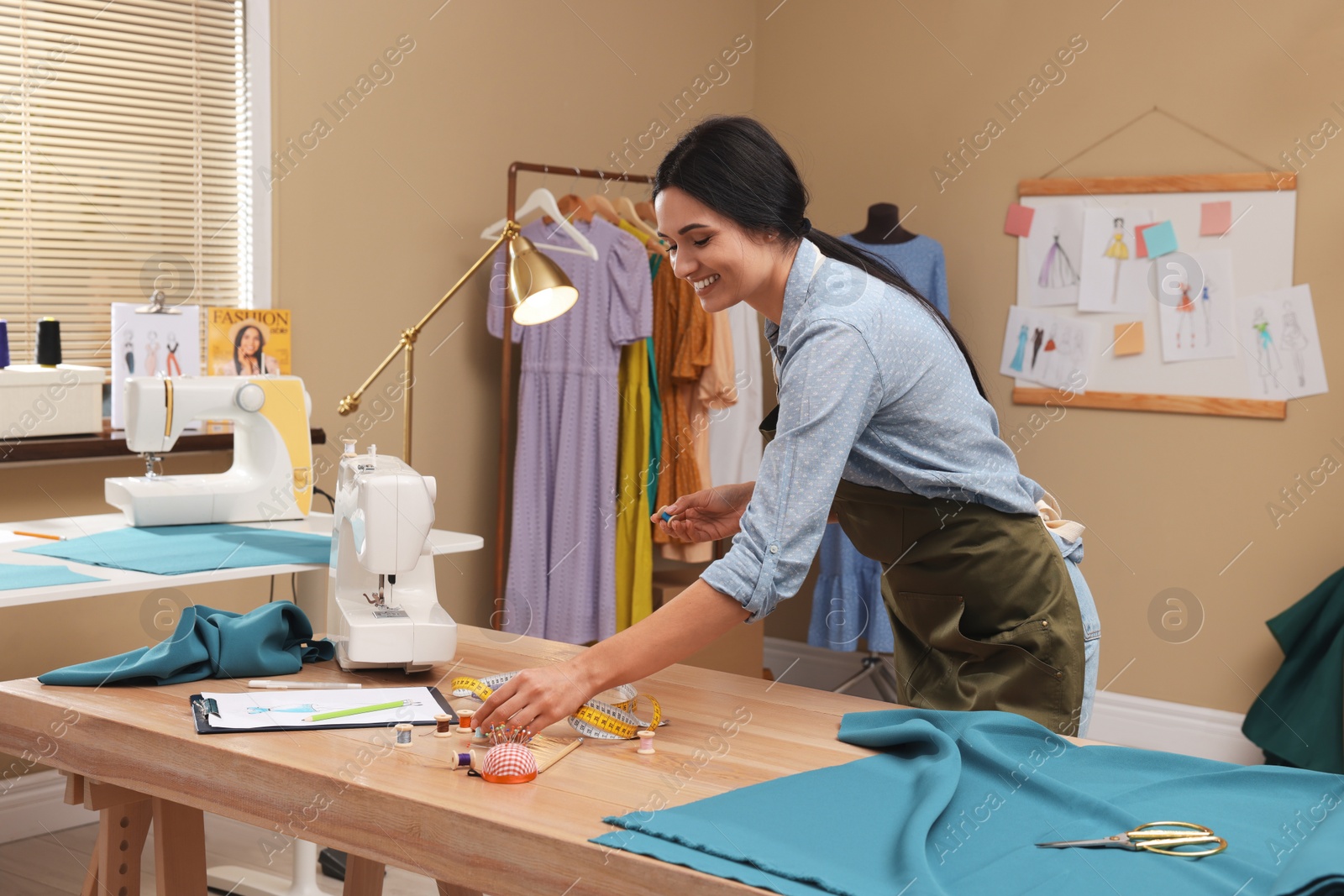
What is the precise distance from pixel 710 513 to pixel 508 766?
2.46ft

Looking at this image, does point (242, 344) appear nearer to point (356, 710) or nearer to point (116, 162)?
point (116, 162)

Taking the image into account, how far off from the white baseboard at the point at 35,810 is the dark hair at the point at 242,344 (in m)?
1.04

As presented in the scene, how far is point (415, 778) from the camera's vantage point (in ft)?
4.04

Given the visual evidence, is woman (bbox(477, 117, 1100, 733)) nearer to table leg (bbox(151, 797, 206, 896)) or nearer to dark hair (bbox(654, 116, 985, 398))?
dark hair (bbox(654, 116, 985, 398))

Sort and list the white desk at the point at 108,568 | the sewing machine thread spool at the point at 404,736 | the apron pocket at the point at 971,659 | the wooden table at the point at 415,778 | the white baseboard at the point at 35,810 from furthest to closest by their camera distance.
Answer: the white baseboard at the point at 35,810 < the white desk at the point at 108,568 < the apron pocket at the point at 971,659 < the sewing machine thread spool at the point at 404,736 < the wooden table at the point at 415,778

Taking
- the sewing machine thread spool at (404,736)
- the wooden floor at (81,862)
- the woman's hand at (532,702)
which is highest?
the woman's hand at (532,702)

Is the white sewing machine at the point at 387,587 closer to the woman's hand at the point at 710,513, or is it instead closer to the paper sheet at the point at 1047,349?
the woman's hand at the point at 710,513

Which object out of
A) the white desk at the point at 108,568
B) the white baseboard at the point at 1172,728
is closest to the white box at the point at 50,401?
the white desk at the point at 108,568

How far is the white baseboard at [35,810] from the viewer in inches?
111

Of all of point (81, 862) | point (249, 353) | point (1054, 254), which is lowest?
point (81, 862)

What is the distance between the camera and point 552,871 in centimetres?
109

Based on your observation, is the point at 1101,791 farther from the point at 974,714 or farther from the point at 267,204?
the point at 267,204

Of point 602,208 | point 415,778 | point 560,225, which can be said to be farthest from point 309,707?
point 602,208

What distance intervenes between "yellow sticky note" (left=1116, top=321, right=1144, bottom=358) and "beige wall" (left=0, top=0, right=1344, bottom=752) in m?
0.21
